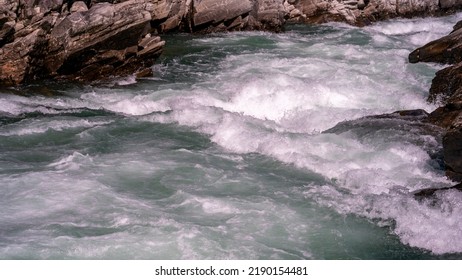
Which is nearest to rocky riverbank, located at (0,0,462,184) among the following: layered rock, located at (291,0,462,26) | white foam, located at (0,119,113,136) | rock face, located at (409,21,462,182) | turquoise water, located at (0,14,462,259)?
rock face, located at (409,21,462,182)

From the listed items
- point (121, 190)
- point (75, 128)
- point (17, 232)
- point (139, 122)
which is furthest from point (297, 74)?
point (17, 232)

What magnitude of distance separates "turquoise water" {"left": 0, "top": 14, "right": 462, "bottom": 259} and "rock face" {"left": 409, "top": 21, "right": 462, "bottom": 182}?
0.38 meters

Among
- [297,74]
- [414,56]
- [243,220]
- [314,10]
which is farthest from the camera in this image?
[314,10]

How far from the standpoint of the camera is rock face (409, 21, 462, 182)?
33.3 ft

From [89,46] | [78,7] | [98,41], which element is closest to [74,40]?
[89,46]

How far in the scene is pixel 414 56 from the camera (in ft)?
64.5

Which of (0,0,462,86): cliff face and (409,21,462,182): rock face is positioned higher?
(0,0,462,86): cliff face

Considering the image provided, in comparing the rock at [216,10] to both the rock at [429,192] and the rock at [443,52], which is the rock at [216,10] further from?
the rock at [429,192]

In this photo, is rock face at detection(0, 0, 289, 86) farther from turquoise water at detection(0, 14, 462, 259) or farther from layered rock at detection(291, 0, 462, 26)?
layered rock at detection(291, 0, 462, 26)

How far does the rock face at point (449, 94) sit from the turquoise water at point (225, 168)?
38 centimetres

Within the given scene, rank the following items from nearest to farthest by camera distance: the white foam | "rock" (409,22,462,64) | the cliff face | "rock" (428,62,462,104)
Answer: the white foam
"rock" (428,62,462,104)
the cliff face
"rock" (409,22,462,64)

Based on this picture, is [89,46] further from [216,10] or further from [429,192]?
[429,192]

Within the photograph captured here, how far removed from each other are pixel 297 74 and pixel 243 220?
32.1ft

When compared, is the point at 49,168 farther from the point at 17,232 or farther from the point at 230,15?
the point at 230,15
